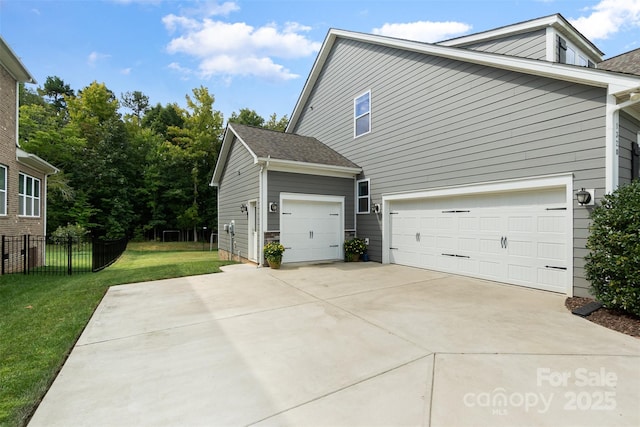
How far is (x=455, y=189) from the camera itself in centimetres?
750

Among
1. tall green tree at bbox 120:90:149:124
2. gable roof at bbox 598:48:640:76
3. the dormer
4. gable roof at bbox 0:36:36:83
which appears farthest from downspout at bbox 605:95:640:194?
tall green tree at bbox 120:90:149:124

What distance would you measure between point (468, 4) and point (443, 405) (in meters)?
9.91

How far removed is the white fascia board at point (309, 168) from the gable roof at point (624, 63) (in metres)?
7.16

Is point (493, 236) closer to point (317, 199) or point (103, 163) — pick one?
point (317, 199)

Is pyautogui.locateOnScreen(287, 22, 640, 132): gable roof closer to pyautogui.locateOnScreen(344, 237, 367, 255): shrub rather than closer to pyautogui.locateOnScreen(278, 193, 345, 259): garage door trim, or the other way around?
pyautogui.locateOnScreen(278, 193, 345, 259): garage door trim

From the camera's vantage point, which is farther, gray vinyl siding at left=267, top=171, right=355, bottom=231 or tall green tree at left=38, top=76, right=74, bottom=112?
tall green tree at left=38, top=76, right=74, bottom=112

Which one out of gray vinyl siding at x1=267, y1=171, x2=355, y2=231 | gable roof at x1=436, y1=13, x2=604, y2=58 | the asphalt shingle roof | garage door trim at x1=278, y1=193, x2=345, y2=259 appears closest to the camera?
gable roof at x1=436, y1=13, x2=604, y2=58

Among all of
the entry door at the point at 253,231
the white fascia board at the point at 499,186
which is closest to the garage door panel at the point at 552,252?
the white fascia board at the point at 499,186

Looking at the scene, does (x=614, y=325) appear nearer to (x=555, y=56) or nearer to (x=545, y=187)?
(x=545, y=187)

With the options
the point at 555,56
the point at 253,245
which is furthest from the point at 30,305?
the point at 555,56

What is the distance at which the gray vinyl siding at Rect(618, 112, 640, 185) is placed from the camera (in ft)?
17.1

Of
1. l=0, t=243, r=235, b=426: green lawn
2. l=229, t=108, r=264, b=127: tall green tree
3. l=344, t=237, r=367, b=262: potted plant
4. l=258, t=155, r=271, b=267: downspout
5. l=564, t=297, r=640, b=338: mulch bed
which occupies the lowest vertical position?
l=0, t=243, r=235, b=426: green lawn

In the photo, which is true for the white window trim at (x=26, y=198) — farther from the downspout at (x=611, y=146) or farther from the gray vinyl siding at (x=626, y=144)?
the gray vinyl siding at (x=626, y=144)

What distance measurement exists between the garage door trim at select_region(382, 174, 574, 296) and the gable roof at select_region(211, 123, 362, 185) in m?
2.16
